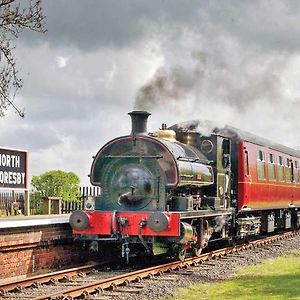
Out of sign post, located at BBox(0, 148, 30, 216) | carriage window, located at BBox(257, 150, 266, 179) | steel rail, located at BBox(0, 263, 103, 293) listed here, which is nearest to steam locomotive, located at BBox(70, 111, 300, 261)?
steel rail, located at BBox(0, 263, 103, 293)

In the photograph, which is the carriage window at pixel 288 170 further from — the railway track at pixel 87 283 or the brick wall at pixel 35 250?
the brick wall at pixel 35 250

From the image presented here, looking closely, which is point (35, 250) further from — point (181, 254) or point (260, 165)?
point (260, 165)

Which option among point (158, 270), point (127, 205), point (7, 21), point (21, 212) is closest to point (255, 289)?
point (158, 270)

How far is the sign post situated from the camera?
18750mm

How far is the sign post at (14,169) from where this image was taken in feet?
61.5

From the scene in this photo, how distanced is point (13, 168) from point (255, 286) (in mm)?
10418

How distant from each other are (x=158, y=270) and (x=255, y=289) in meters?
2.55

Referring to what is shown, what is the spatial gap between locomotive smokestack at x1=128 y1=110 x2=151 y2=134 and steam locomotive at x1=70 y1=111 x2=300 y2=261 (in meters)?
0.02

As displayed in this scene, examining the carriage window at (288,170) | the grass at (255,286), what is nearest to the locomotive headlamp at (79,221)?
the grass at (255,286)

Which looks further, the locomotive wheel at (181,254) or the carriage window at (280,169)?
the carriage window at (280,169)

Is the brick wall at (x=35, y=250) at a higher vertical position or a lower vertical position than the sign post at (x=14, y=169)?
lower

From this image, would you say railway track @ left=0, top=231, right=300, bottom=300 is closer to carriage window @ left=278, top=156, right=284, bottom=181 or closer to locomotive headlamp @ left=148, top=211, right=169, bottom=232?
locomotive headlamp @ left=148, top=211, right=169, bottom=232

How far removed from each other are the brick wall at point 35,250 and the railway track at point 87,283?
0.90 meters

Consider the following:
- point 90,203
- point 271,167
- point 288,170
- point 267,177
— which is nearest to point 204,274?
point 90,203
